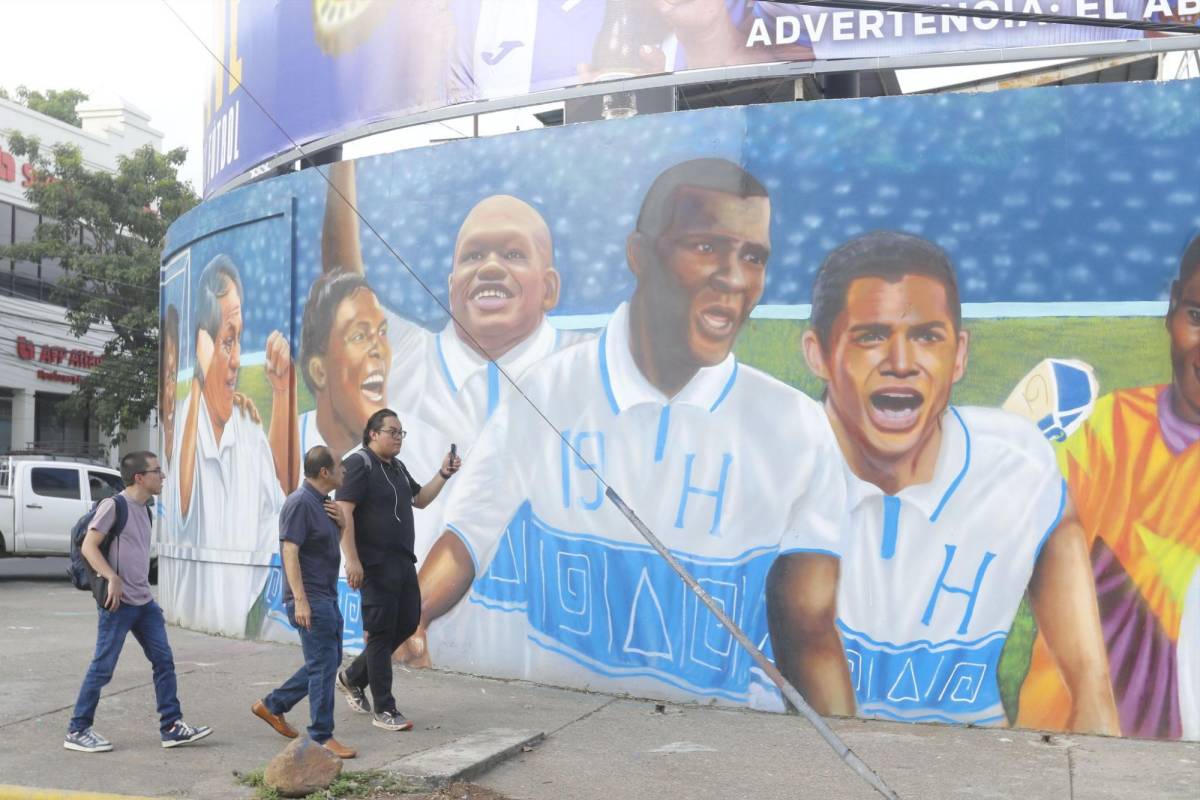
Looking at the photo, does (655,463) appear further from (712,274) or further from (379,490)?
(379,490)

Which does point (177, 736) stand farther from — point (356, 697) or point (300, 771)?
point (300, 771)

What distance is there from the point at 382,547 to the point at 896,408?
3.25 metres

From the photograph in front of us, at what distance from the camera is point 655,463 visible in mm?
8906

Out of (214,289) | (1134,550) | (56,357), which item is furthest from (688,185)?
(56,357)

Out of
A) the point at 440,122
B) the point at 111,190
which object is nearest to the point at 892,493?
the point at 440,122

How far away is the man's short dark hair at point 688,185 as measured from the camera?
8758 mm

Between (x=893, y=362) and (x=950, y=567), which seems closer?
(x=950, y=567)

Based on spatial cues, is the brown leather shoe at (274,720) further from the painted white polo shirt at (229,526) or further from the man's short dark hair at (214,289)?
the man's short dark hair at (214,289)

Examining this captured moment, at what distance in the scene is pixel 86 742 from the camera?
7.13 metres

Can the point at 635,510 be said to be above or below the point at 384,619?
above

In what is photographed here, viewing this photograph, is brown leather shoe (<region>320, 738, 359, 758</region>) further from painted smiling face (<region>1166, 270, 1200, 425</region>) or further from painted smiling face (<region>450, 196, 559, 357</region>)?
painted smiling face (<region>1166, 270, 1200, 425</region>)

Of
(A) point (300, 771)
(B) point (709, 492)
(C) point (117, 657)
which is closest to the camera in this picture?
(A) point (300, 771)

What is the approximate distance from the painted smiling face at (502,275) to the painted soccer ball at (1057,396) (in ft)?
10.6

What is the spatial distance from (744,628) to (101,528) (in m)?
3.92
